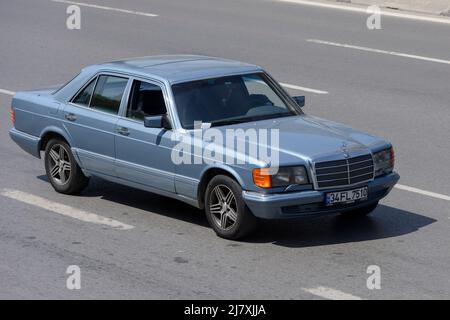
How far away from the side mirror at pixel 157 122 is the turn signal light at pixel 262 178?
1.26 metres

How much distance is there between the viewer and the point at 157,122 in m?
10.1

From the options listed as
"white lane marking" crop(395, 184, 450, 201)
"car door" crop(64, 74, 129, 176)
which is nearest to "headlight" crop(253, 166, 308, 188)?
"car door" crop(64, 74, 129, 176)

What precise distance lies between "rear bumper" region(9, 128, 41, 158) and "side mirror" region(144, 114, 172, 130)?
198 cm

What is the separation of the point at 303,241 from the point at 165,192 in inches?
58.6

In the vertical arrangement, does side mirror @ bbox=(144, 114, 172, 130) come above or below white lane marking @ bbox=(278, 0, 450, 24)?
above

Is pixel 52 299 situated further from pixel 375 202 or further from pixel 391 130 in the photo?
pixel 391 130

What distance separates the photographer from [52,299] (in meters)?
8.13

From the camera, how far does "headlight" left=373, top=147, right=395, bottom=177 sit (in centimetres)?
990

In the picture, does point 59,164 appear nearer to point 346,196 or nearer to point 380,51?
point 346,196

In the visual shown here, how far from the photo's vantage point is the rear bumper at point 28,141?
38.1 feet

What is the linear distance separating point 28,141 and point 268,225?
3144mm
